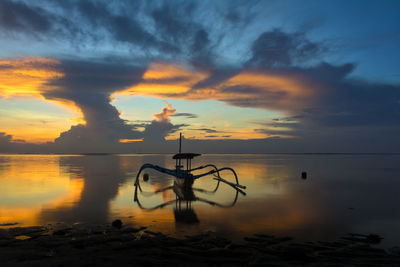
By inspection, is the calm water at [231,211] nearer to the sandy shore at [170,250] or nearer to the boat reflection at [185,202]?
the boat reflection at [185,202]

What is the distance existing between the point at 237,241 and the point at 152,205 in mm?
10277

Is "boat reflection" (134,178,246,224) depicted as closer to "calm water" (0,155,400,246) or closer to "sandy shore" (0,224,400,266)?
"calm water" (0,155,400,246)

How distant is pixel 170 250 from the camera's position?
34.3 feet

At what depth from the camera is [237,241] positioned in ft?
39.0

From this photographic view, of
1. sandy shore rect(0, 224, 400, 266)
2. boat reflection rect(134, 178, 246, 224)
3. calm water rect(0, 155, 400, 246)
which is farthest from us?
boat reflection rect(134, 178, 246, 224)

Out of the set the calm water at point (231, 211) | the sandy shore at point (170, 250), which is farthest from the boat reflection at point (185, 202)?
the sandy shore at point (170, 250)

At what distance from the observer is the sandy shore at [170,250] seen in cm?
935

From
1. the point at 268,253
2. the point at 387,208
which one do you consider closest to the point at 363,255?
the point at 268,253

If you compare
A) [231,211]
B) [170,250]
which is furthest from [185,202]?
[170,250]

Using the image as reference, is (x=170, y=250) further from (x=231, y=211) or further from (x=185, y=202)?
(x=185, y=202)

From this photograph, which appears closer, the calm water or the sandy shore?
the sandy shore

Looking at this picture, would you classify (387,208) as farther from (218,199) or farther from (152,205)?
(152,205)

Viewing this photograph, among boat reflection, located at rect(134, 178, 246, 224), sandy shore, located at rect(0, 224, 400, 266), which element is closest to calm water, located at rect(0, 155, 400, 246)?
boat reflection, located at rect(134, 178, 246, 224)

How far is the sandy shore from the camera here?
9.35m
